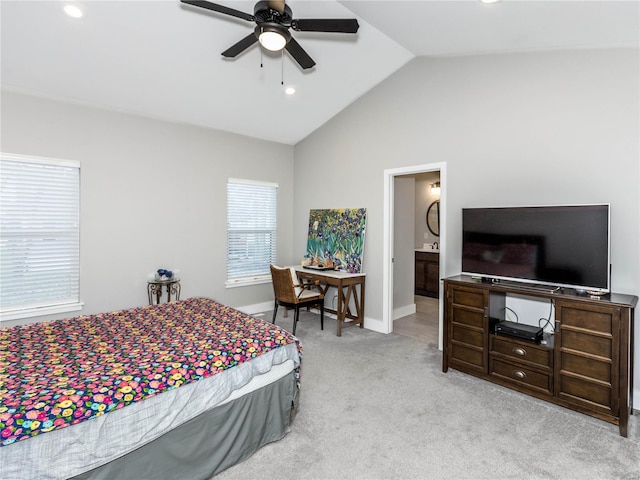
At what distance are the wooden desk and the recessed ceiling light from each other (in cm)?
346

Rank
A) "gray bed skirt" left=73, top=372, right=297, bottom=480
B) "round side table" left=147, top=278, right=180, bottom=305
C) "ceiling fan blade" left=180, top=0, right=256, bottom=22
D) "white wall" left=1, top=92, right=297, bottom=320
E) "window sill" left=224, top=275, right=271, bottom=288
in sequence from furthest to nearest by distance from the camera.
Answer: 1. "window sill" left=224, top=275, right=271, bottom=288
2. "round side table" left=147, top=278, right=180, bottom=305
3. "white wall" left=1, top=92, right=297, bottom=320
4. "ceiling fan blade" left=180, top=0, right=256, bottom=22
5. "gray bed skirt" left=73, top=372, right=297, bottom=480

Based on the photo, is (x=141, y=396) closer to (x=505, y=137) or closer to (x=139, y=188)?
(x=139, y=188)

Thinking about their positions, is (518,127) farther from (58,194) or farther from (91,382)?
(58,194)

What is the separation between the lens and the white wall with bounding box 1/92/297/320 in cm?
354

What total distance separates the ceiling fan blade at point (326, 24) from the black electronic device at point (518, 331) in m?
2.62


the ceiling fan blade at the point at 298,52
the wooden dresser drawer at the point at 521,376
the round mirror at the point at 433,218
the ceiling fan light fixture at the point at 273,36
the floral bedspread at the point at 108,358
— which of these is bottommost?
the wooden dresser drawer at the point at 521,376

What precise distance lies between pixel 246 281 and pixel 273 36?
11.8 ft

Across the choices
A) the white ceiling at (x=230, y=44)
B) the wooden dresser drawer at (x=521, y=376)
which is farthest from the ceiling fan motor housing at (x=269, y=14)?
the wooden dresser drawer at (x=521, y=376)

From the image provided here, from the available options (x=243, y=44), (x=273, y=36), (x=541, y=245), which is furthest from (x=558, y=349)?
(x=243, y=44)

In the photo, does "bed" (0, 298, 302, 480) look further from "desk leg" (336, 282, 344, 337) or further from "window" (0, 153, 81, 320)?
"desk leg" (336, 282, 344, 337)

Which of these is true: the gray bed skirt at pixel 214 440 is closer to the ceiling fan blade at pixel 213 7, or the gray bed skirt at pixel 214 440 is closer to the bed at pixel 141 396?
the bed at pixel 141 396

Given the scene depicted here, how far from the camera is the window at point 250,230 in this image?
4.96 m

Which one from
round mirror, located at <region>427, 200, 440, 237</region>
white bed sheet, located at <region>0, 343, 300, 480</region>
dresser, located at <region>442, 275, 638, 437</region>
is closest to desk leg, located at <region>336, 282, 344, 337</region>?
dresser, located at <region>442, 275, 638, 437</region>

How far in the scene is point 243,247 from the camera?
512 cm
